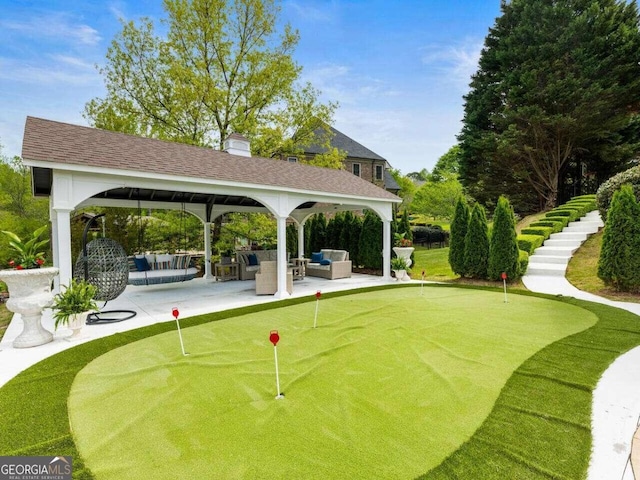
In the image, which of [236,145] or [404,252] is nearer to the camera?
[236,145]

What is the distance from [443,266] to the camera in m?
13.6

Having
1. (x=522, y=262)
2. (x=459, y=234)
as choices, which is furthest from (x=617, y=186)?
(x=459, y=234)

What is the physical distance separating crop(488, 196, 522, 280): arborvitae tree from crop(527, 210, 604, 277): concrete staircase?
1.62 m

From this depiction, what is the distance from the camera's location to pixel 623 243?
25.6 feet

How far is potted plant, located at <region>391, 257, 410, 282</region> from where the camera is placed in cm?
1120

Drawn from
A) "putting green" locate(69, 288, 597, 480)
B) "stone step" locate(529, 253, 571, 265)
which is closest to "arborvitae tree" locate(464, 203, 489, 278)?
"stone step" locate(529, 253, 571, 265)

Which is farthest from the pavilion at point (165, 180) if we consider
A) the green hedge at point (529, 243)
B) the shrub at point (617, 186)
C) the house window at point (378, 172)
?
the house window at point (378, 172)

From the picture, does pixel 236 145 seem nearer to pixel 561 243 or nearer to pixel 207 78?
pixel 207 78

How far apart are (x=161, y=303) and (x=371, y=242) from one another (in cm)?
818

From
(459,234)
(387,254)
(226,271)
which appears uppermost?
(459,234)

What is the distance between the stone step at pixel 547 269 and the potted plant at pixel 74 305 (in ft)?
40.6

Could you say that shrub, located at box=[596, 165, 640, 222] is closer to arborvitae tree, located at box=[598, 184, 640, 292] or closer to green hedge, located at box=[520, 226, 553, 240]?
green hedge, located at box=[520, 226, 553, 240]

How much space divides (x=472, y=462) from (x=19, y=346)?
6223 mm

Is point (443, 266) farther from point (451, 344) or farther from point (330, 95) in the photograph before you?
point (330, 95)
